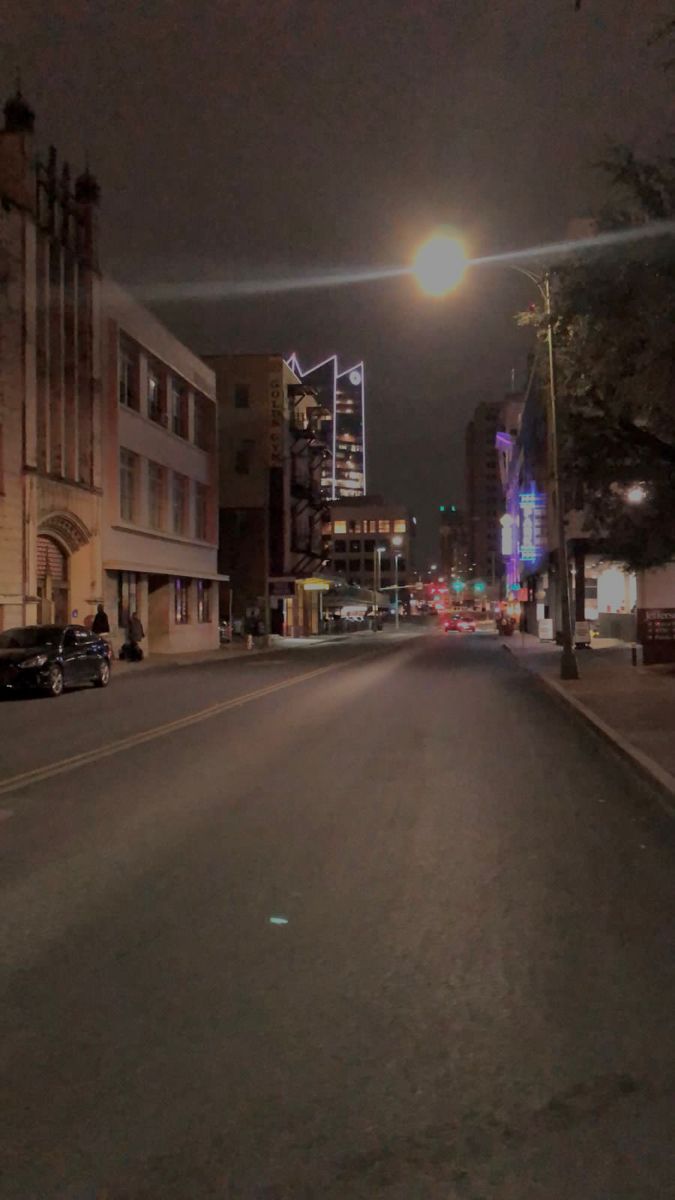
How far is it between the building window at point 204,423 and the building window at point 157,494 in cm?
618

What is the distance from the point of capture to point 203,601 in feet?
163

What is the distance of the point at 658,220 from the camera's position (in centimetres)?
1270

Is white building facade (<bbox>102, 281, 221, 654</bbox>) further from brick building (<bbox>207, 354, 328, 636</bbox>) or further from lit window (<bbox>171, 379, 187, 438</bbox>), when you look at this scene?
brick building (<bbox>207, 354, 328, 636</bbox>)

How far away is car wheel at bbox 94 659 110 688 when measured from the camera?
25.8 meters

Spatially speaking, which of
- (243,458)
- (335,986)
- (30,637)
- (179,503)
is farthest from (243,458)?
(335,986)

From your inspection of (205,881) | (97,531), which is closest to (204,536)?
(97,531)

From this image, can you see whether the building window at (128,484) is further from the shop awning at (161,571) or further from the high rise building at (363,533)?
the high rise building at (363,533)

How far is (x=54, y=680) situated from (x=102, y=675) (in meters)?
2.50

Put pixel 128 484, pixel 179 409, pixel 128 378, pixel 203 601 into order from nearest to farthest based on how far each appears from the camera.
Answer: pixel 128 484 → pixel 128 378 → pixel 179 409 → pixel 203 601

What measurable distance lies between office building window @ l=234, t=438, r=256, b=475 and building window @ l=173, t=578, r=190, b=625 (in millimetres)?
18145

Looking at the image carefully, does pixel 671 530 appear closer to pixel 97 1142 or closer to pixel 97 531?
pixel 97 531

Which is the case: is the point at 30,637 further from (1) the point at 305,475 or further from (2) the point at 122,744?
(1) the point at 305,475

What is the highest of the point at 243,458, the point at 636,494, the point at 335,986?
the point at 243,458

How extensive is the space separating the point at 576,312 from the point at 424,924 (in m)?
9.77
